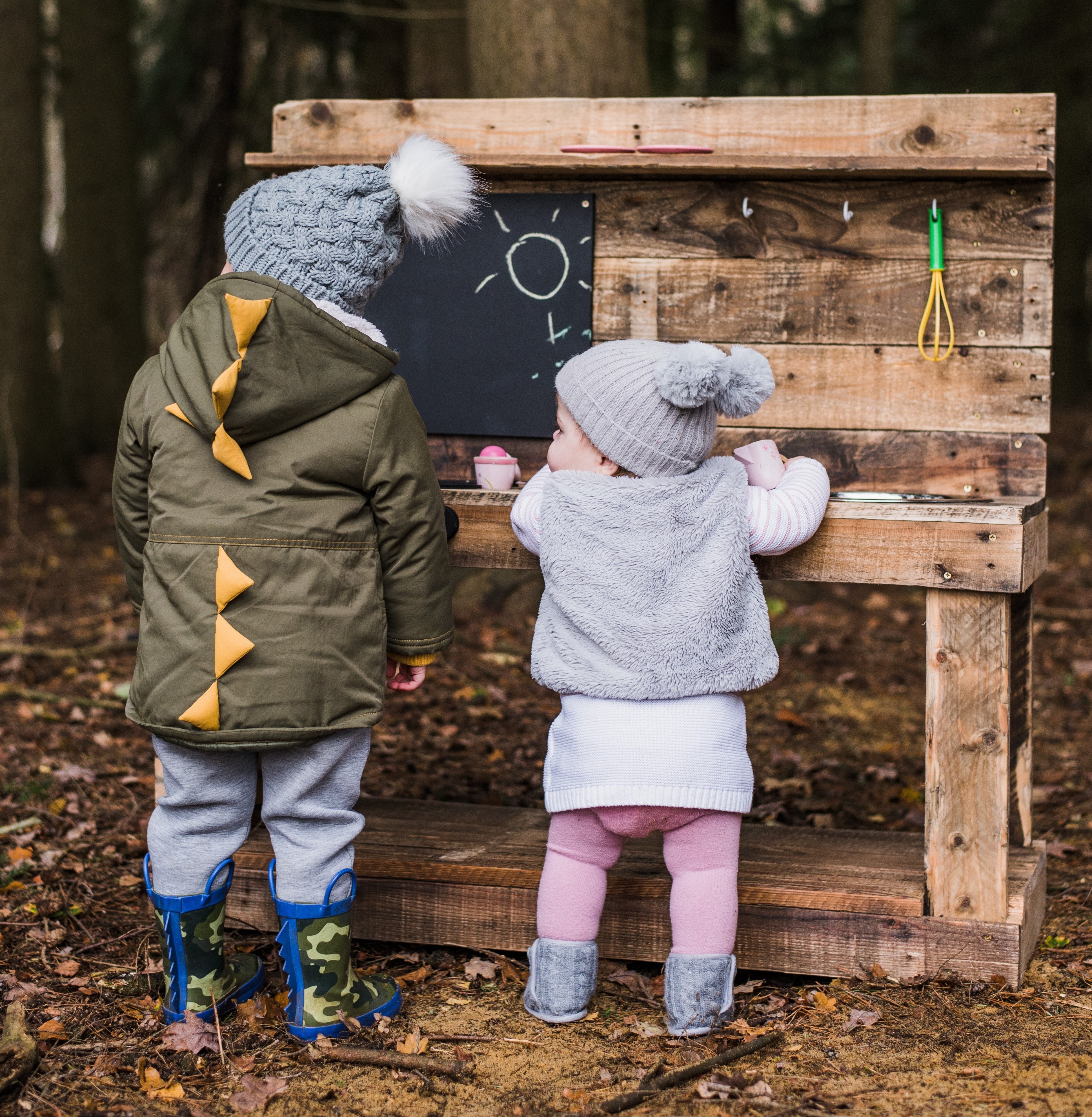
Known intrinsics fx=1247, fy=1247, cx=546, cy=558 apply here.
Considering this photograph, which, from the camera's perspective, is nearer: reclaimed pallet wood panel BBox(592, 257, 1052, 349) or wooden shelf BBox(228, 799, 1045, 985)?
wooden shelf BBox(228, 799, 1045, 985)

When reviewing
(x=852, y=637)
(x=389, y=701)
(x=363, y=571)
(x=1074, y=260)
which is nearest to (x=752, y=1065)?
(x=363, y=571)

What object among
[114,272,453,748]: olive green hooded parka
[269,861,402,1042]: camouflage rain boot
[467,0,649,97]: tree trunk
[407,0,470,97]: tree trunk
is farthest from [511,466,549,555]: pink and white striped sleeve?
[407,0,470,97]: tree trunk

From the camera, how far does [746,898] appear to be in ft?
10.3

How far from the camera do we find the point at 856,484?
3537mm

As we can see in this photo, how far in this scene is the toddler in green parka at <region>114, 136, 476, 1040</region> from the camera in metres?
2.60

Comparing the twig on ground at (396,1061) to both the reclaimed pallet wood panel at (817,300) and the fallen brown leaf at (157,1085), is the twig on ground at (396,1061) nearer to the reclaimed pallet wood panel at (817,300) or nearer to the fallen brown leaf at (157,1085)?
the fallen brown leaf at (157,1085)

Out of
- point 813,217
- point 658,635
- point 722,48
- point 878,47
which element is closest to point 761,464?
point 658,635

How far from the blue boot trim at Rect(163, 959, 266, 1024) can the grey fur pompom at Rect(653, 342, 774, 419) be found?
5.63 ft

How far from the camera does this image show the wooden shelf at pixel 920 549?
287cm

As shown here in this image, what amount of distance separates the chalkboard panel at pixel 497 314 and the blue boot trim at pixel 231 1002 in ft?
5.37

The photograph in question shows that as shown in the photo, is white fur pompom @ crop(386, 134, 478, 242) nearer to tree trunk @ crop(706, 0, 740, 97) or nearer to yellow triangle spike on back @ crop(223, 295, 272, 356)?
yellow triangle spike on back @ crop(223, 295, 272, 356)

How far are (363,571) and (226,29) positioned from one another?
770 cm

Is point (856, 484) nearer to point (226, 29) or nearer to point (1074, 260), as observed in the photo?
point (226, 29)

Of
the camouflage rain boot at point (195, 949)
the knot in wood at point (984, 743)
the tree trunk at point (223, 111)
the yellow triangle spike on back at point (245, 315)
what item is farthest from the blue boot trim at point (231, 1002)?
the tree trunk at point (223, 111)
